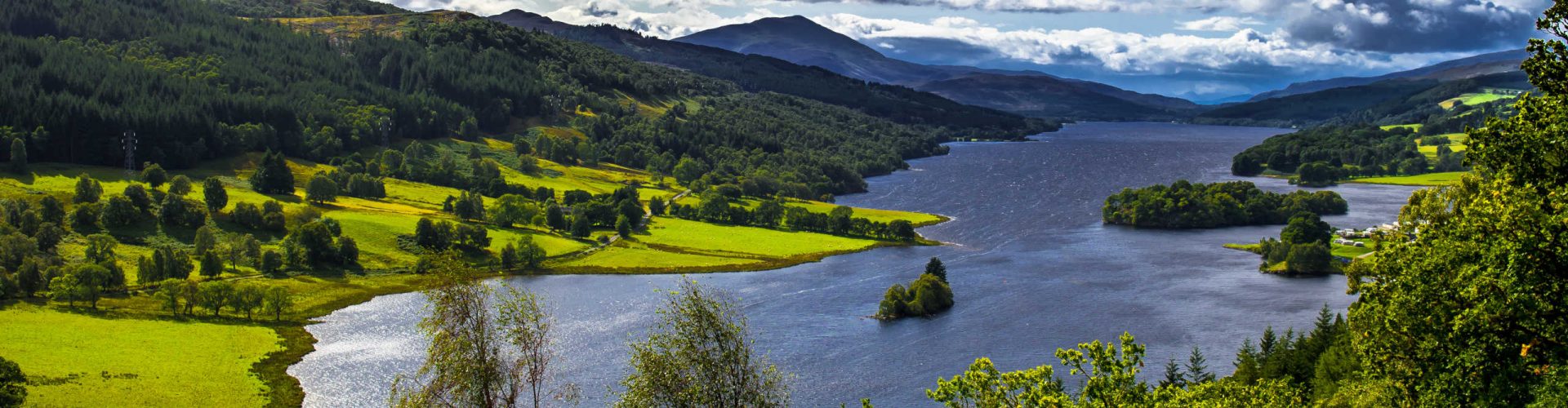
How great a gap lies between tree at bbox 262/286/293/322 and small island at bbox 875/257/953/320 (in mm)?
62646

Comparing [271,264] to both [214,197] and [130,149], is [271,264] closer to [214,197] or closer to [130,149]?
[214,197]

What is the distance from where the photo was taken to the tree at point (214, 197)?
151 metres

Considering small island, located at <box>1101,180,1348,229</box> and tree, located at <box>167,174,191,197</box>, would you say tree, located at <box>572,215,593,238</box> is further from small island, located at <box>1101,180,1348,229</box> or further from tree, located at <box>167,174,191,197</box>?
small island, located at <box>1101,180,1348,229</box>

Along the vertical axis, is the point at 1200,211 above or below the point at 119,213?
above

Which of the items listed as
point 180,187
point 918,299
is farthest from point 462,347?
point 180,187

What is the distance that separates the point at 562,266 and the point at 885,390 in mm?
70964

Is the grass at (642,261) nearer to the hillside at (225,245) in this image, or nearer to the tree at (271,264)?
the hillside at (225,245)

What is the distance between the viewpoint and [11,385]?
73.3 meters

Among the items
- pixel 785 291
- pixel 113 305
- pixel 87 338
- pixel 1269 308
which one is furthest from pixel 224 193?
pixel 1269 308

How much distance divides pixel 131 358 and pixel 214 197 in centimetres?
6120

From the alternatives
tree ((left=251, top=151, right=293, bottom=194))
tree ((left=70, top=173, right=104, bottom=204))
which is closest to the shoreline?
tree ((left=70, top=173, right=104, bottom=204))

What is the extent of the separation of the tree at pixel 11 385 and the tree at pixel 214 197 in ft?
247

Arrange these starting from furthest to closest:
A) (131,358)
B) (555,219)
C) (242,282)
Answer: (555,219) → (242,282) → (131,358)

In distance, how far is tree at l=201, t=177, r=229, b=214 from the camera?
5930 inches
